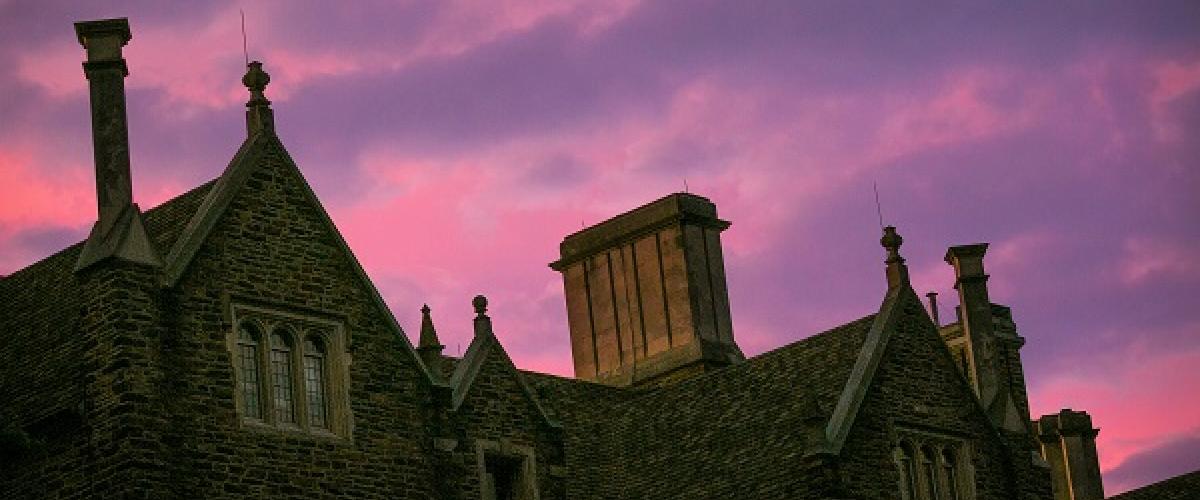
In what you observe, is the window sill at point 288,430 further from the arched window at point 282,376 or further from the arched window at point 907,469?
the arched window at point 907,469

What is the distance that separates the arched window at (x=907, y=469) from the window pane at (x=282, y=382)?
35.4 ft

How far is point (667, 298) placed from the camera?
176 feet

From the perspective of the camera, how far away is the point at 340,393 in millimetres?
38031

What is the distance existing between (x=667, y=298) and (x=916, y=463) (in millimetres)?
10499

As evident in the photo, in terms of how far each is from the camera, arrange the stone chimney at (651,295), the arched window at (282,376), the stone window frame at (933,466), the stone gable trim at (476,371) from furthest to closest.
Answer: the stone chimney at (651,295)
the stone window frame at (933,466)
the stone gable trim at (476,371)
the arched window at (282,376)

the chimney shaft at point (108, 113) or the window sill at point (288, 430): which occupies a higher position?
the chimney shaft at point (108, 113)

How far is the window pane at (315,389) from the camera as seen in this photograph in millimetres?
37750

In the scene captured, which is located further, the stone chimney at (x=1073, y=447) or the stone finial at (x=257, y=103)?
the stone chimney at (x=1073, y=447)

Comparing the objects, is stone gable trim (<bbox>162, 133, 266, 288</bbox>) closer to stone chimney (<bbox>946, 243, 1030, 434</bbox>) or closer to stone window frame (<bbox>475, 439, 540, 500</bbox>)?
stone window frame (<bbox>475, 439, 540, 500</bbox>)

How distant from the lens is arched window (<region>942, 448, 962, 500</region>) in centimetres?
4466

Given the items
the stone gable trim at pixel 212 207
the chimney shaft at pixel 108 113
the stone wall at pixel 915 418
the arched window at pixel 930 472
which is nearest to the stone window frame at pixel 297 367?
the stone gable trim at pixel 212 207

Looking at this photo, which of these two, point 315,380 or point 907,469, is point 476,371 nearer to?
point 315,380

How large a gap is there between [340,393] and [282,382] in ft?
3.14

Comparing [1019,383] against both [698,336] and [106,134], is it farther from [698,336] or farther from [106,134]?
[106,134]
